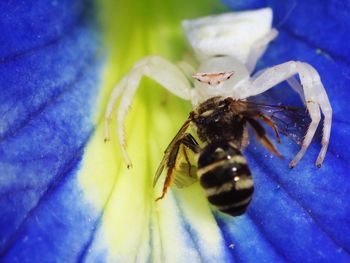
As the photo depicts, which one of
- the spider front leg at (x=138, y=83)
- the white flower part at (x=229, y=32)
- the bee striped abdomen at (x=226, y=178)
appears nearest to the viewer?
the bee striped abdomen at (x=226, y=178)

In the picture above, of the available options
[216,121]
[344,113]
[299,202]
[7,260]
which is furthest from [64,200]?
[344,113]

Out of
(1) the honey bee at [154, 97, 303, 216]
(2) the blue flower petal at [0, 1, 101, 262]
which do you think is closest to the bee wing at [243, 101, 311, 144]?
(1) the honey bee at [154, 97, 303, 216]

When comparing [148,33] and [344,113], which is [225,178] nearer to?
[344,113]

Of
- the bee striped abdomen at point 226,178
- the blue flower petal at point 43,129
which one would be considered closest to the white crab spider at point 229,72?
the blue flower petal at point 43,129

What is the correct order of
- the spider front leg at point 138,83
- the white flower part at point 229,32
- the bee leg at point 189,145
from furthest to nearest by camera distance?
the white flower part at point 229,32
the spider front leg at point 138,83
the bee leg at point 189,145

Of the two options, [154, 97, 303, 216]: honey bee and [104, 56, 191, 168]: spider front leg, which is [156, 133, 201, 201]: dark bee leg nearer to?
[154, 97, 303, 216]: honey bee

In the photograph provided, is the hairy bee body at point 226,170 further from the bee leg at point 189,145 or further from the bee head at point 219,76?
the bee head at point 219,76

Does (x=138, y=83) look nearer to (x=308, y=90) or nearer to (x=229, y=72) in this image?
(x=229, y=72)
